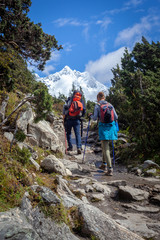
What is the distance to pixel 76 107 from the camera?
7.22 m

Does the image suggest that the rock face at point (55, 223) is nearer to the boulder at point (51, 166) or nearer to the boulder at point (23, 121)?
the boulder at point (51, 166)

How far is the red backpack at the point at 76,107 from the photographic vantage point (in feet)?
23.7

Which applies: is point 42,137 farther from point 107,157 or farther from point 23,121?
point 107,157

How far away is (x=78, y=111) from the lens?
729cm

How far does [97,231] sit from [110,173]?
11.2 feet

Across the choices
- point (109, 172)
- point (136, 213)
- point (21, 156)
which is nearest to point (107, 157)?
point (109, 172)

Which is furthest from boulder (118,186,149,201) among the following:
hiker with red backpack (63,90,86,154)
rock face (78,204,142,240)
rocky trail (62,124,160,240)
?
hiker with red backpack (63,90,86,154)

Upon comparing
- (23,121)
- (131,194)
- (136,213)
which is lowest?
(136,213)

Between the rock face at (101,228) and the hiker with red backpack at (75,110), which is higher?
the hiker with red backpack at (75,110)

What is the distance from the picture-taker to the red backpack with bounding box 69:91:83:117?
723 centimetres

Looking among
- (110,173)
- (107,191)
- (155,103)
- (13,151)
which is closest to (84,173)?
(110,173)

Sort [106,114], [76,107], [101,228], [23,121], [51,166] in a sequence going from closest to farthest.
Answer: [101,228] → [51,166] → [106,114] → [23,121] → [76,107]

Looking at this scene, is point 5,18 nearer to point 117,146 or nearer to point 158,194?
point 117,146

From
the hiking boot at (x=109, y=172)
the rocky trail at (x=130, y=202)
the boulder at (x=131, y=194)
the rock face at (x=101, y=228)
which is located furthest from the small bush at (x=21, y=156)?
the hiking boot at (x=109, y=172)
